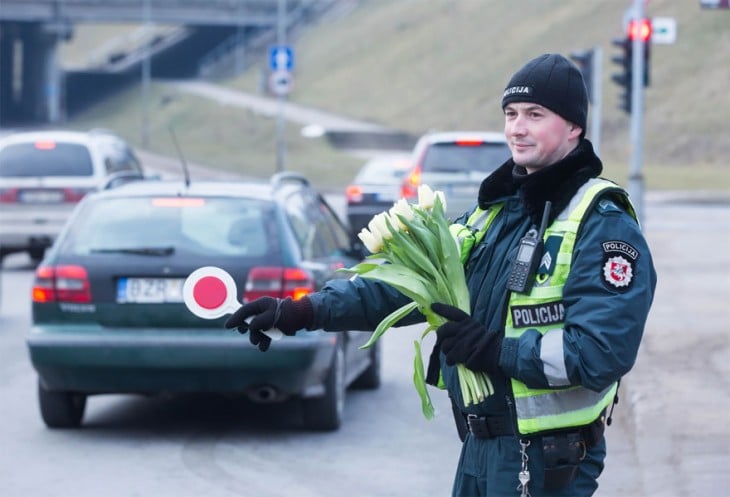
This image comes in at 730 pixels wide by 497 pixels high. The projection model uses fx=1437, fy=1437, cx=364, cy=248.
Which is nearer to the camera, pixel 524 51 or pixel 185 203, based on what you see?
pixel 185 203

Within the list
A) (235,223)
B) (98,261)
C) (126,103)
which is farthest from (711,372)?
(126,103)

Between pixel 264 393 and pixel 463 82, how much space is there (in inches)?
2112

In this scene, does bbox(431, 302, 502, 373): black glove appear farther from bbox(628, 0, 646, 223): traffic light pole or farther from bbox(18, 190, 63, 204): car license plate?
bbox(18, 190, 63, 204): car license plate

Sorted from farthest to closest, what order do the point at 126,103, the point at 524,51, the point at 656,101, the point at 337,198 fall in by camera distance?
the point at 126,103, the point at 524,51, the point at 656,101, the point at 337,198

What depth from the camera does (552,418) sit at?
3547 mm

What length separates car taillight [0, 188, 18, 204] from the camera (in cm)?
1850

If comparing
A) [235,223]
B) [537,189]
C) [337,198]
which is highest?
[537,189]

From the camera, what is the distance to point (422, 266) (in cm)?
363

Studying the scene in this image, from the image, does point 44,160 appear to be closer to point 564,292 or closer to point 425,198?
point 425,198

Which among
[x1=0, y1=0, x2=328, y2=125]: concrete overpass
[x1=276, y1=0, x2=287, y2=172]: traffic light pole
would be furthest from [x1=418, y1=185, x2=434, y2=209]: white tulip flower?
[x1=0, y1=0, x2=328, y2=125]: concrete overpass

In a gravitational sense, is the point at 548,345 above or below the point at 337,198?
above

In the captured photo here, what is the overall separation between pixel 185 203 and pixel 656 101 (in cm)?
4339

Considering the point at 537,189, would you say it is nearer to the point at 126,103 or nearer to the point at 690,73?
the point at 690,73

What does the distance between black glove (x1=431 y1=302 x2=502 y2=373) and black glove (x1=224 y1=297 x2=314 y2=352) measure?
49 centimetres
